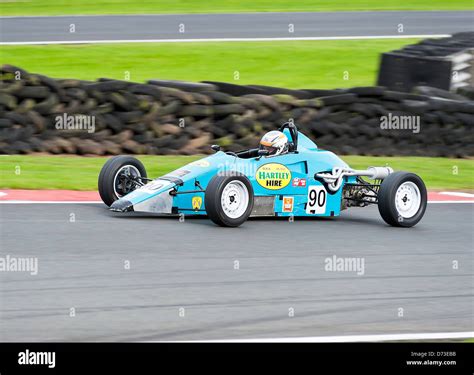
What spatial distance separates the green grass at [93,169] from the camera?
1320 centimetres

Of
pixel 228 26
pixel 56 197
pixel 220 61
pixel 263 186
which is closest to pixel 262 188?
pixel 263 186

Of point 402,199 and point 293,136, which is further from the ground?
point 293,136

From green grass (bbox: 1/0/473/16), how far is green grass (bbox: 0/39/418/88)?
453 centimetres

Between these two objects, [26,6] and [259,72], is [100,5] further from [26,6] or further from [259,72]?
[259,72]

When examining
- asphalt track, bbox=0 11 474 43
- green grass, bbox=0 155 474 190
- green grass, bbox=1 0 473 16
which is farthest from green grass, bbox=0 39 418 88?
green grass, bbox=0 155 474 190

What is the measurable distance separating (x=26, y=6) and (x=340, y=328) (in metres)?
22.8

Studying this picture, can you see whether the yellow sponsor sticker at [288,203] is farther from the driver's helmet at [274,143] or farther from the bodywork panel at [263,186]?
the driver's helmet at [274,143]

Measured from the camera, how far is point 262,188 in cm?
1066

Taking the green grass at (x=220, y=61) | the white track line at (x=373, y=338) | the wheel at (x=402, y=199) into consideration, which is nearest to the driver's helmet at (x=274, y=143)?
the wheel at (x=402, y=199)

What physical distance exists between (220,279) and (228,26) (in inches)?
693

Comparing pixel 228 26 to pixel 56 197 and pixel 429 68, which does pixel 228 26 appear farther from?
pixel 56 197

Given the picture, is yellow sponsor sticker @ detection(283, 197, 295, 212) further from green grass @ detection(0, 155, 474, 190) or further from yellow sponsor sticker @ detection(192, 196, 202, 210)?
green grass @ detection(0, 155, 474, 190)

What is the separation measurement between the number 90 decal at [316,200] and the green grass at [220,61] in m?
9.55

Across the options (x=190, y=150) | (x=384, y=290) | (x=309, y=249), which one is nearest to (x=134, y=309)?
(x=384, y=290)
